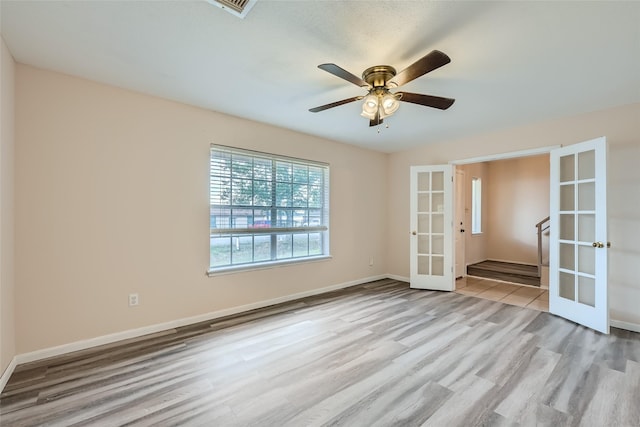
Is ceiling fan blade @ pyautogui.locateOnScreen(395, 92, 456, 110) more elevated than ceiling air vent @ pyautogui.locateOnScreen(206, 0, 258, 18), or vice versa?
ceiling air vent @ pyautogui.locateOnScreen(206, 0, 258, 18)

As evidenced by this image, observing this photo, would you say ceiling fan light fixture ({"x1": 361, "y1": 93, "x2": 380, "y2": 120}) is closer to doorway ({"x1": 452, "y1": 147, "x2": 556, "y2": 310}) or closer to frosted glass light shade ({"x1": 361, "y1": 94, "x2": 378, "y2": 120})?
frosted glass light shade ({"x1": 361, "y1": 94, "x2": 378, "y2": 120})

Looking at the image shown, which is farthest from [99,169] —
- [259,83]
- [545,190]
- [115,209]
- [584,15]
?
[545,190]

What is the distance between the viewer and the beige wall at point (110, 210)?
7.47 feet

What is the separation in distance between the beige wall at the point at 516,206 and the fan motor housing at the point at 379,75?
5.94 m

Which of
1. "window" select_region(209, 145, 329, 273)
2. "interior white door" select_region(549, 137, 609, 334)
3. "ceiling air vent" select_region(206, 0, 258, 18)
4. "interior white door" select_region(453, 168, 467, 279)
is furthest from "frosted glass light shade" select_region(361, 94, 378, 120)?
"interior white door" select_region(453, 168, 467, 279)

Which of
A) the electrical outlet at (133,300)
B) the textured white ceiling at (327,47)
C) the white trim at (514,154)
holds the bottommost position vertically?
the electrical outlet at (133,300)

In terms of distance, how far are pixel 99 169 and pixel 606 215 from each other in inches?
201

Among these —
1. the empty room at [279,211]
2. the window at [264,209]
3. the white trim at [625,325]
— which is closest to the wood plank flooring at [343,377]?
the empty room at [279,211]

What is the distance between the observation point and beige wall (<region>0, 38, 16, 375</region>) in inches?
76.0

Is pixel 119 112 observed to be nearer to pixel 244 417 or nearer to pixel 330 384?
pixel 244 417

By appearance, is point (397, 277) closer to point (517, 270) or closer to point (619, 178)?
point (517, 270)

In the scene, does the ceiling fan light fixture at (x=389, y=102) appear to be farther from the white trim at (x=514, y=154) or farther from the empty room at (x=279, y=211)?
the white trim at (x=514, y=154)

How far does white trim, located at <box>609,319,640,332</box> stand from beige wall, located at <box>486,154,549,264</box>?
370 cm

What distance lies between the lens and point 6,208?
6.64 feet
